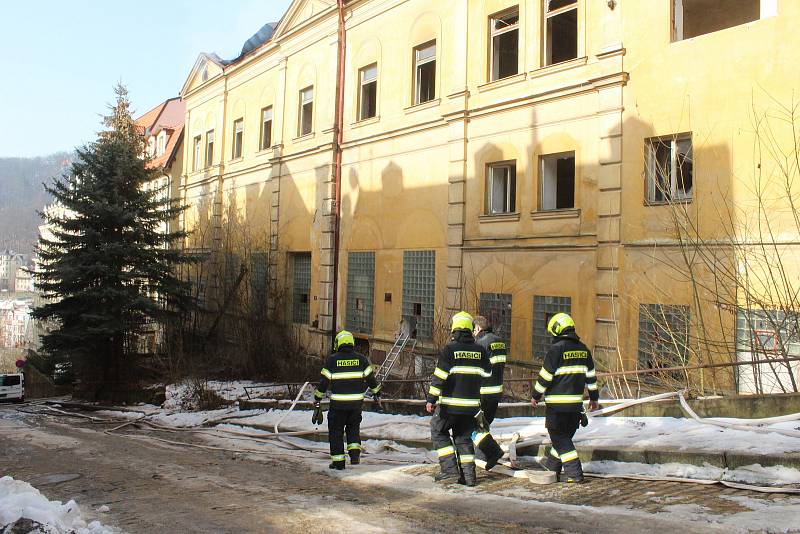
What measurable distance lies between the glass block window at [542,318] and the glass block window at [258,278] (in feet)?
37.5

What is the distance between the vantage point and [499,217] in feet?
49.2

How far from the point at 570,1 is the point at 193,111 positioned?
68.1 feet

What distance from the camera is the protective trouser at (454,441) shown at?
7.08 m

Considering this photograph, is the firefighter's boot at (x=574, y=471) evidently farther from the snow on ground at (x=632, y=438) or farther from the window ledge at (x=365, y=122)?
the window ledge at (x=365, y=122)

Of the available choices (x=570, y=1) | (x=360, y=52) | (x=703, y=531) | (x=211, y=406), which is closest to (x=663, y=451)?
(x=703, y=531)

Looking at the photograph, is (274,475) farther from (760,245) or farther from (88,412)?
(88,412)

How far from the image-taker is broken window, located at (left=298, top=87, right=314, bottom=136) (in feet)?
71.6

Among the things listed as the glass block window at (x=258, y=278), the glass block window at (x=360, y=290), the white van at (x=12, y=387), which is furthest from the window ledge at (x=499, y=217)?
the white van at (x=12, y=387)

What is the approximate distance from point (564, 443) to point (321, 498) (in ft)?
8.59

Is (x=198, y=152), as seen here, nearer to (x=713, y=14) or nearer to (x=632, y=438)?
(x=713, y=14)

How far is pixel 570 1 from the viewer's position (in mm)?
14133

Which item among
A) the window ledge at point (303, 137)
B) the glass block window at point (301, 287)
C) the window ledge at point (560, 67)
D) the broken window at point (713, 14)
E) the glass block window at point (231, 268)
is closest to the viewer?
the broken window at point (713, 14)

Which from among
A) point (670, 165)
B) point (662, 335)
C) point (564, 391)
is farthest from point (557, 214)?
point (564, 391)

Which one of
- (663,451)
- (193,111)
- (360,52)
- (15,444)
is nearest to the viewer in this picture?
(663,451)
